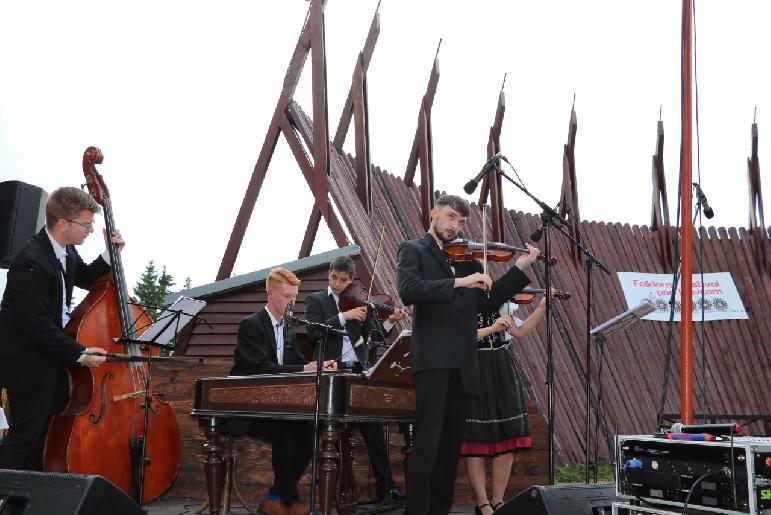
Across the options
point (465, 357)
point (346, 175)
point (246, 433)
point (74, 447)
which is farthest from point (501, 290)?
point (346, 175)

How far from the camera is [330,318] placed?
18.3 feet

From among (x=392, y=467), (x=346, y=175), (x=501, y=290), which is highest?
(x=346, y=175)

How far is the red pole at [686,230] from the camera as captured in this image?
11.2 ft

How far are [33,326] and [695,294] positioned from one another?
339 inches

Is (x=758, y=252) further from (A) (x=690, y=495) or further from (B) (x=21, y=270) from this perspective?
(B) (x=21, y=270)

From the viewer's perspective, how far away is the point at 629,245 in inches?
417

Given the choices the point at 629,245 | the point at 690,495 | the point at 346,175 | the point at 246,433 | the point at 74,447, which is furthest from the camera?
the point at 629,245

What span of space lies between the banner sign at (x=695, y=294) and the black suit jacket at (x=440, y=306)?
20.3 ft

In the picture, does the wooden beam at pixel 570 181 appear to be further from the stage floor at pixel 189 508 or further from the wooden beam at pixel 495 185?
the stage floor at pixel 189 508

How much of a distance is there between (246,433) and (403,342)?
1414 millimetres

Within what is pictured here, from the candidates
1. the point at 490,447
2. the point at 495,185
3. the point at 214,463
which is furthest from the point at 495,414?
the point at 495,185

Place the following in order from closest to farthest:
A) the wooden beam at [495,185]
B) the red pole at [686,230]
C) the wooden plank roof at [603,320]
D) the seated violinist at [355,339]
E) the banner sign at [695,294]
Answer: the red pole at [686,230]
the seated violinist at [355,339]
the wooden plank roof at [603,320]
the wooden beam at [495,185]
the banner sign at [695,294]

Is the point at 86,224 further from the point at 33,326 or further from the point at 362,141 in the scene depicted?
the point at 362,141

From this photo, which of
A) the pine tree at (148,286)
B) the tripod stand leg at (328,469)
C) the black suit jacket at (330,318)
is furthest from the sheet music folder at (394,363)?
the pine tree at (148,286)
